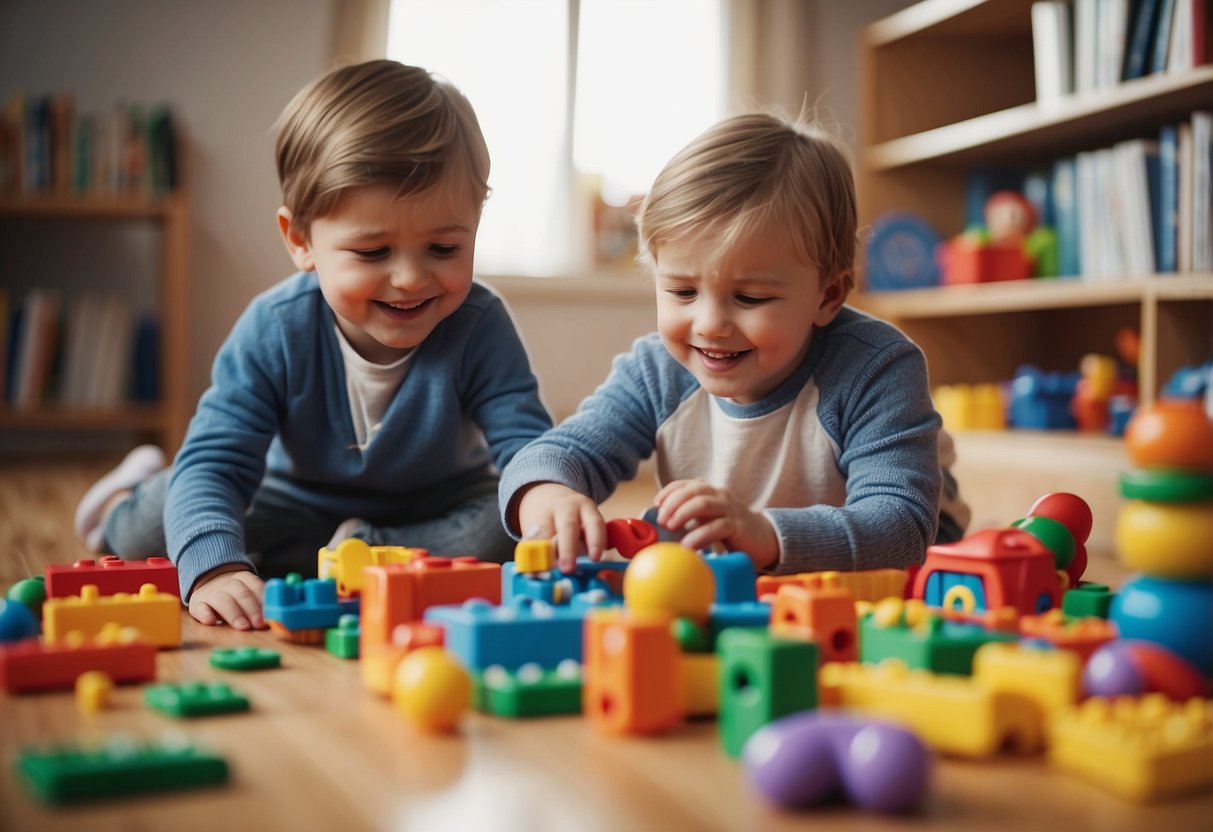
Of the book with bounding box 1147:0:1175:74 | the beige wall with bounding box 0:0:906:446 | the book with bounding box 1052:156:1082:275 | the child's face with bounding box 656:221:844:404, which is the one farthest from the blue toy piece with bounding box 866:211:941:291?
the child's face with bounding box 656:221:844:404

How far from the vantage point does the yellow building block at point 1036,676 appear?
0.56 metres

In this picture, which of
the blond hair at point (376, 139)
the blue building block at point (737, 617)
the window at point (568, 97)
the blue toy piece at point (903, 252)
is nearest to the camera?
the blue building block at point (737, 617)

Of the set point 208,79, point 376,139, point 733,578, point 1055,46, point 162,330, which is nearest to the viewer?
point 733,578

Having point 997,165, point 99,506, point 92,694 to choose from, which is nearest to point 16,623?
point 92,694

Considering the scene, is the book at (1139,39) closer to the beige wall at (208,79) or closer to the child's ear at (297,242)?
the beige wall at (208,79)

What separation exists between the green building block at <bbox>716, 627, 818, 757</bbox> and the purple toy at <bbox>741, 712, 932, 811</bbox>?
2.0 inches

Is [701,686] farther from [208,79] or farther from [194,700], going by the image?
[208,79]

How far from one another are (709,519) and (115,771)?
Result: 1.60 feet

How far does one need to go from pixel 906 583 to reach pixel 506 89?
9.66 ft

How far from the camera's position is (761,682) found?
55 centimetres

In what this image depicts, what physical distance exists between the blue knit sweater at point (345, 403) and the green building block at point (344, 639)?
1.48 feet

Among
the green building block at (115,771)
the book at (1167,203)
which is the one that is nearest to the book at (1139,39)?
the book at (1167,203)

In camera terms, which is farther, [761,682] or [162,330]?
[162,330]

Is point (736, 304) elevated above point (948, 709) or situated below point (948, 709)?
above
